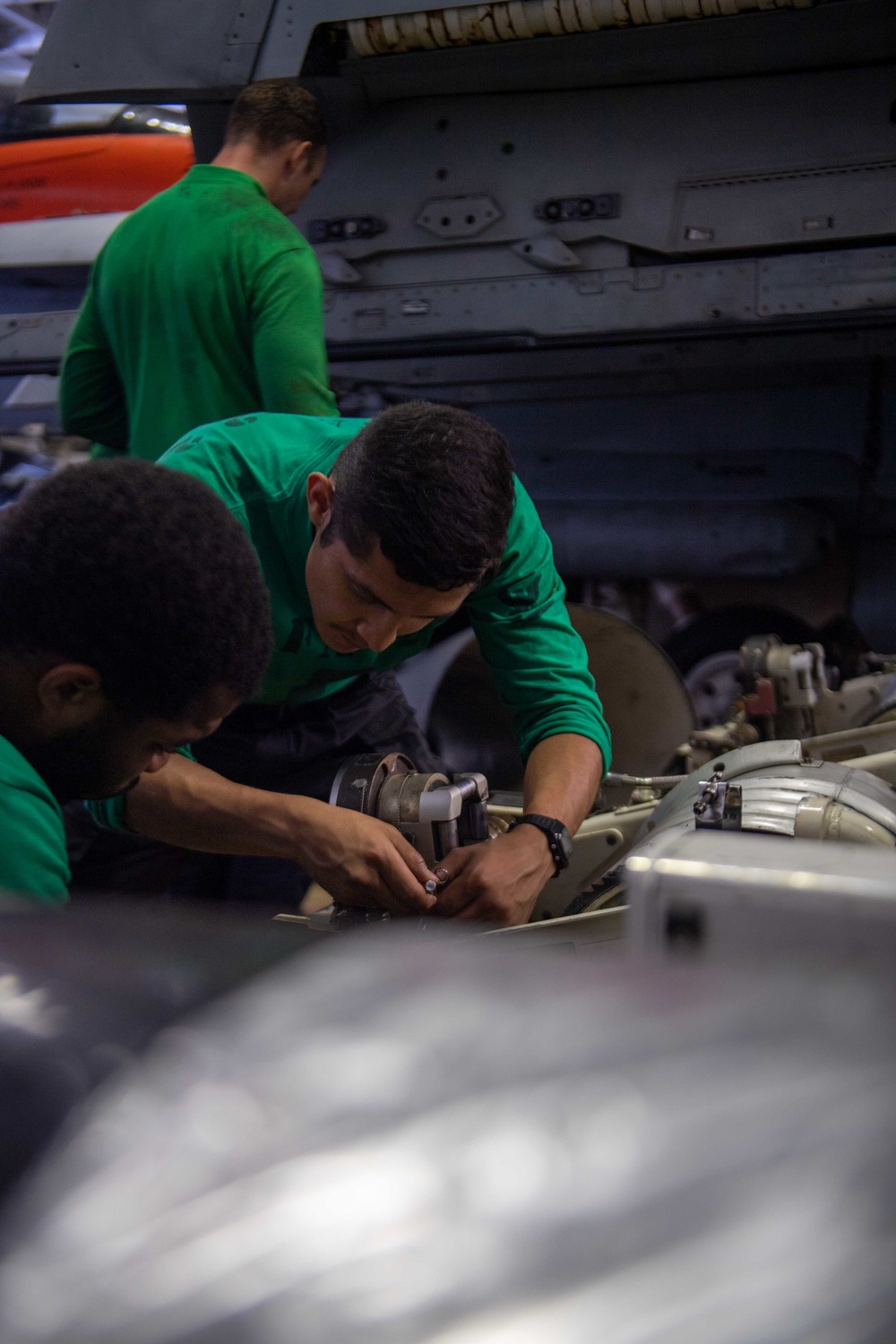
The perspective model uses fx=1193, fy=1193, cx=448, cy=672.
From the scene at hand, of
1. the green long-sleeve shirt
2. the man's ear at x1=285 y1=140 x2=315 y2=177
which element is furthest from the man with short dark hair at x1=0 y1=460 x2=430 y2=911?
the man's ear at x1=285 y1=140 x2=315 y2=177

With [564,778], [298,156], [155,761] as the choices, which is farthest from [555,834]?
[298,156]

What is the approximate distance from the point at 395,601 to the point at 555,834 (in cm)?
44

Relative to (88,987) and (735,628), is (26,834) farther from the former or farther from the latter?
(735,628)

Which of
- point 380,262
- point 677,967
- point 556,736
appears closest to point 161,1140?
point 677,967

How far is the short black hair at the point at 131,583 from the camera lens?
3.76ft

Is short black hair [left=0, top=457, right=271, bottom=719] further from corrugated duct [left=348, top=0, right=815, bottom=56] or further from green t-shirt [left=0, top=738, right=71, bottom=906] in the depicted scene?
corrugated duct [left=348, top=0, right=815, bottom=56]

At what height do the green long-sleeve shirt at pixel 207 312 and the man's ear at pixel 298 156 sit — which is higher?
the man's ear at pixel 298 156

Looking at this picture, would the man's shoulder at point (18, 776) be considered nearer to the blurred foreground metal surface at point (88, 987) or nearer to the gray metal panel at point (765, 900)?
the blurred foreground metal surface at point (88, 987)

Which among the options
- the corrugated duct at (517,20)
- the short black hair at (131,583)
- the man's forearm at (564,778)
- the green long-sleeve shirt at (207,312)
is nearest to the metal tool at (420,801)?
the man's forearm at (564,778)

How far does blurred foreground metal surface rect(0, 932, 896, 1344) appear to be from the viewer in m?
0.33

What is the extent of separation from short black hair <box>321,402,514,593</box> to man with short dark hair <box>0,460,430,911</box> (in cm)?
36

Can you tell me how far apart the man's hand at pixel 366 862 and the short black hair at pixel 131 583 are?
1.28 feet

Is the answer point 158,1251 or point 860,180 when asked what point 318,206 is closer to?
point 860,180

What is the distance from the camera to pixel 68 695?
1.19 meters
